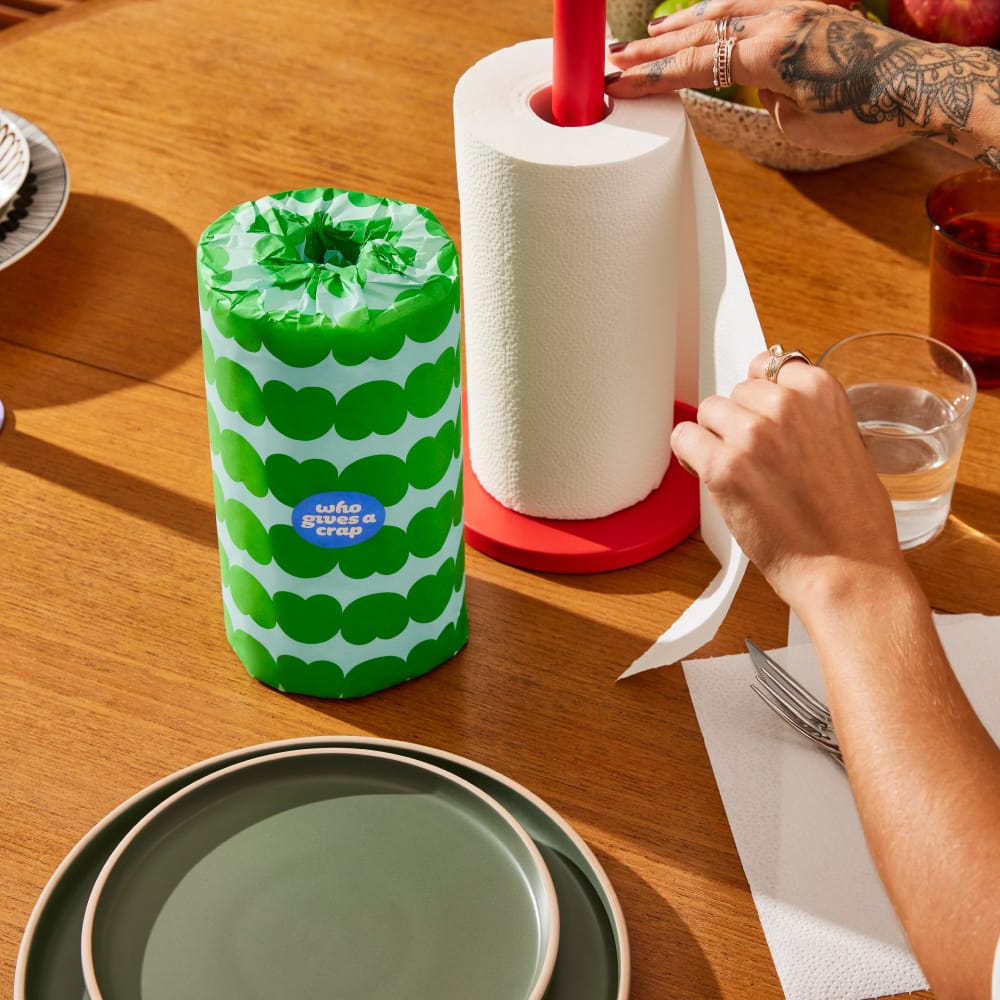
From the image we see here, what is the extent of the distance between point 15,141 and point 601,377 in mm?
614

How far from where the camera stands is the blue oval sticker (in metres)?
0.72

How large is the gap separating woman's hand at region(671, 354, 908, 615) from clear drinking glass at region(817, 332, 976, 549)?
0.12 m

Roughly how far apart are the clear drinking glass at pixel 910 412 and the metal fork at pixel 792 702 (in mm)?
A: 132

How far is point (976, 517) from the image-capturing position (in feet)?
3.07

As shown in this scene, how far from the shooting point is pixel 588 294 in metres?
0.80

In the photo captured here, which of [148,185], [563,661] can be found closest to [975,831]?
[563,661]

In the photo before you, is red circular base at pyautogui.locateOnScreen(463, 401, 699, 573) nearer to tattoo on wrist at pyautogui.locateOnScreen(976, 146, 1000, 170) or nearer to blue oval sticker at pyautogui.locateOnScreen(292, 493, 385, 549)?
blue oval sticker at pyautogui.locateOnScreen(292, 493, 385, 549)

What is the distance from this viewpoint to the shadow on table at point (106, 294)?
1068mm

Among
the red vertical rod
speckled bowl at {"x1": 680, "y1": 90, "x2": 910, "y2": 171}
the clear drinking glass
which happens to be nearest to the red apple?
speckled bowl at {"x1": 680, "y1": 90, "x2": 910, "y2": 171}

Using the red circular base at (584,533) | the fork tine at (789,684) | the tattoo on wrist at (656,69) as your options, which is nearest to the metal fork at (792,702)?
the fork tine at (789,684)

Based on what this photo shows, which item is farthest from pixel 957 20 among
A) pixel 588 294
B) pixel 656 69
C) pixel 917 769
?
pixel 917 769

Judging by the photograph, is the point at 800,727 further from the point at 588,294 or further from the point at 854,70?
the point at 854,70

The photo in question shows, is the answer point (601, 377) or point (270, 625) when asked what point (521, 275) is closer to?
point (601, 377)

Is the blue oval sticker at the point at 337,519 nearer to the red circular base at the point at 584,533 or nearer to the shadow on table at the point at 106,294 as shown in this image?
the red circular base at the point at 584,533
